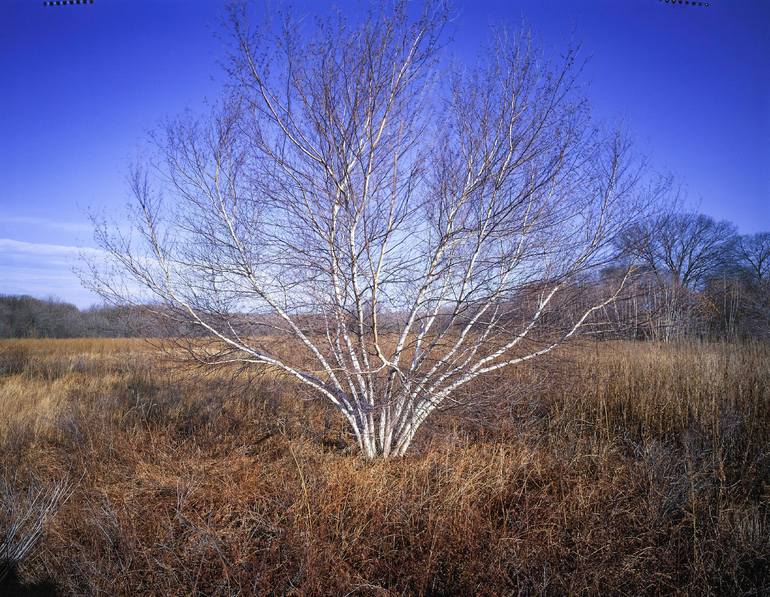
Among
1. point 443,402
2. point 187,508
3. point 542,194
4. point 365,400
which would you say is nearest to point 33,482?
point 187,508

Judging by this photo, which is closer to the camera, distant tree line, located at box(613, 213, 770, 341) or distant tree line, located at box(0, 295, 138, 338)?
distant tree line, located at box(613, 213, 770, 341)

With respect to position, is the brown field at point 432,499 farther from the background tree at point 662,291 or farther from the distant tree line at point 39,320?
the distant tree line at point 39,320

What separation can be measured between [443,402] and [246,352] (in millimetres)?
2343

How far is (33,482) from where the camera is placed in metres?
3.81

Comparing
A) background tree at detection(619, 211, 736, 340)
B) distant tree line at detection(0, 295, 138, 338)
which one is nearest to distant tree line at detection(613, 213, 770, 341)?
background tree at detection(619, 211, 736, 340)

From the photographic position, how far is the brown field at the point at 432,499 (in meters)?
2.58

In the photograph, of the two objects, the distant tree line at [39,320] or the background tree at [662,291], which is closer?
the background tree at [662,291]

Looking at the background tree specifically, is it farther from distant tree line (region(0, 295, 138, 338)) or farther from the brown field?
distant tree line (region(0, 295, 138, 338))

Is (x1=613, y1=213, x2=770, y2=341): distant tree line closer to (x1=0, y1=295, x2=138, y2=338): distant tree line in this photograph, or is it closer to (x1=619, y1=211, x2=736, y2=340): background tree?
(x1=619, y1=211, x2=736, y2=340): background tree

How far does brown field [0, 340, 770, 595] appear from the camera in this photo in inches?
101

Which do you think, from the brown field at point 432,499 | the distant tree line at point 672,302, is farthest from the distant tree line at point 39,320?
the distant tree line at point 672,302

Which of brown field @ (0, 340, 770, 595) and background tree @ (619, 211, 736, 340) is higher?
background tree @ (619, 211, 736, 340)

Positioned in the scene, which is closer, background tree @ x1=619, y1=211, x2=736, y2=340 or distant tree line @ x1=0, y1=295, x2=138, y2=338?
background tree @ x1=619, y1=211, x2=736, y2=340

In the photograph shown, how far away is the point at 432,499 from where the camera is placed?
3244mm
